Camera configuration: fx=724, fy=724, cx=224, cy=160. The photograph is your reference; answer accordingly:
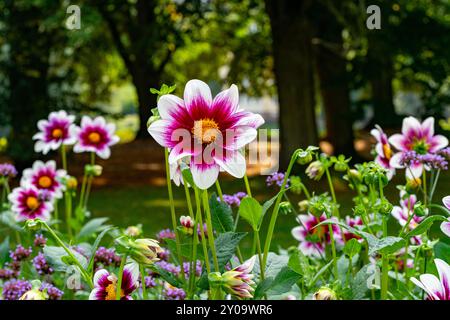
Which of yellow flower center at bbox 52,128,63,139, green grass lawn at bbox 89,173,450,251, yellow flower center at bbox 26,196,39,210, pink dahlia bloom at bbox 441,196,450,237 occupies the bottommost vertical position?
green grass lawn at bbox 89,173,450,251

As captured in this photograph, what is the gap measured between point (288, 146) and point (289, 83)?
78cm

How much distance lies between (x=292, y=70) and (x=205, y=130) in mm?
7987

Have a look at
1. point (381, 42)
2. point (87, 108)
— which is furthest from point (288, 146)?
point (87, 108)

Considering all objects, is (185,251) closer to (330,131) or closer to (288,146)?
(288,146)

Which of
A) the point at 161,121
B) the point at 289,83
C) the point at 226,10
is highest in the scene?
the point at 226,10

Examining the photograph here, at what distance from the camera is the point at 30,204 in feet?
7.46

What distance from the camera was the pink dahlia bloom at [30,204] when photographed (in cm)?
224

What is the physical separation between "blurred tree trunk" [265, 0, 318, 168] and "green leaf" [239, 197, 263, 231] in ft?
25.4

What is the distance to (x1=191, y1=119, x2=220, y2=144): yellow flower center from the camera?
1.09m

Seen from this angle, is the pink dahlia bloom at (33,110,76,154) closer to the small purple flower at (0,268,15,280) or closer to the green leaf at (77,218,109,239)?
the green leaf at (77,218,109,239)

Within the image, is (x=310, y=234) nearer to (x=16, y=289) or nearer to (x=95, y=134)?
(x=16, y=289)

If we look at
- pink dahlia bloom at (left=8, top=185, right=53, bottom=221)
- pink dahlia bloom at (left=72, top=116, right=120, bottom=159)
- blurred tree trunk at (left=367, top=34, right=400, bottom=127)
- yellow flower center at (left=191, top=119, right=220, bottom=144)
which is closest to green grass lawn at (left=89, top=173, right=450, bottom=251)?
blurred tree trunk at (left=367, top=34, right=400, bottom=127)
